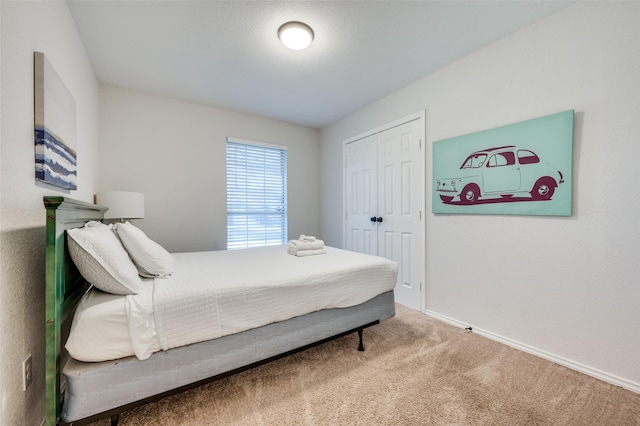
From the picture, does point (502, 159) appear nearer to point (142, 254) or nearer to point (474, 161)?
point (474, 161)

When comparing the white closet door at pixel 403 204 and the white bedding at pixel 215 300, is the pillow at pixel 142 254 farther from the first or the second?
the white closet door at pixel 403 204

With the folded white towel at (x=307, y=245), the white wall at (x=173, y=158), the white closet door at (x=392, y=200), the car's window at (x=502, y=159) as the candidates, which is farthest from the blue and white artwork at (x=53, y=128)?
the car's window at (x=502, y=159)

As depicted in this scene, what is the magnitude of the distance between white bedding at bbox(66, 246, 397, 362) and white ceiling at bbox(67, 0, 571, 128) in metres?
1.93

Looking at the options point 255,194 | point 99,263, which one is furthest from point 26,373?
point 255,194

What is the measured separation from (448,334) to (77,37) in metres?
4.12

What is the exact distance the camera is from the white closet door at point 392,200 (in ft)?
9.78

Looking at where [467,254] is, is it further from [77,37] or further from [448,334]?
[77,37]

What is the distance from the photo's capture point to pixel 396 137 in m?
3.22

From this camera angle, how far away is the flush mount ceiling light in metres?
1.99

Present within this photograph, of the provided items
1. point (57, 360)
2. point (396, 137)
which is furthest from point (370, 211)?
point (57, 360)

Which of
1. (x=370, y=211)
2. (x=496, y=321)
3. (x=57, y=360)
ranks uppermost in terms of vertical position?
(x=370, y=211)

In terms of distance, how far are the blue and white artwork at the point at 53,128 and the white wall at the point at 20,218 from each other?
4cm

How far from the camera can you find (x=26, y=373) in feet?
3.93

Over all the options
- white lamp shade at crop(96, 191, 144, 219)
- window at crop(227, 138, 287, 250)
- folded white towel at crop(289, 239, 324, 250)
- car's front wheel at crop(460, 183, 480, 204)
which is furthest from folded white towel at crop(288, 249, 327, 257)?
white lamp shade at crop(96, 191, 144, 219)
